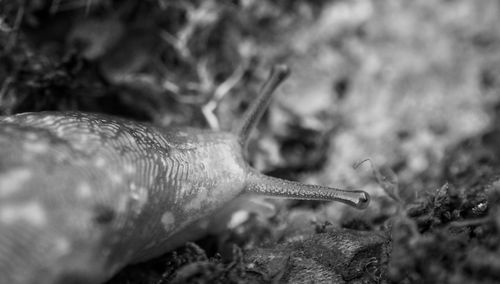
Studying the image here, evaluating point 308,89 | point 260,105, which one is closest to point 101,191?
point 260,105

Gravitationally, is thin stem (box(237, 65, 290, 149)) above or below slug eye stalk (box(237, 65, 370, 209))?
above

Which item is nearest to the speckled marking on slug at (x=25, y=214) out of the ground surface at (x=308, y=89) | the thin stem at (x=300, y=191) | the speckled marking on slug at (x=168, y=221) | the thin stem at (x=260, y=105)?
the speckled marking on slug at (x=168, y=221)

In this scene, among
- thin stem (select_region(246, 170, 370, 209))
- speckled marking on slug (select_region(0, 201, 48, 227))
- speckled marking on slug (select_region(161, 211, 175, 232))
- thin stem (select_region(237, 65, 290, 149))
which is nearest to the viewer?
speckled marking on slug (select_region(0, 201, 48, 227))

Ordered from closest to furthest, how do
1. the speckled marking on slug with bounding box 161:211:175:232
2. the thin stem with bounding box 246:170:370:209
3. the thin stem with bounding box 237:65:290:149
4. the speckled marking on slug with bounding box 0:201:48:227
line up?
the speckled marking on slug with bounding box 0:201:48:227 < the speckled marking on slug with bounding box 161:211:175:232 < the thin stem with bounding box 246:170:370:209 < the thin stem with bounding box 237:65:290:149

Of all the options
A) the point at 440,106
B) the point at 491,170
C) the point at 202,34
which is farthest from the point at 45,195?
the point at 440,106

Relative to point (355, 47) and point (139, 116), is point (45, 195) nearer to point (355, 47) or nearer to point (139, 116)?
point (139, 116)

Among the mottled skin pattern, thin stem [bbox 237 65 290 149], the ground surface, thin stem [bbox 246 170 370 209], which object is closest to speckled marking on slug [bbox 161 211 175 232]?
the mottled skin pattern

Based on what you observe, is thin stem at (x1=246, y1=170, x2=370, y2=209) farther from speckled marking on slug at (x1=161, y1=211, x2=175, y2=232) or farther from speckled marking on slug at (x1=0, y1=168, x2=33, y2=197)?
speckled marking on slug at (x1=0, y1=168, x2=33, y2=197)

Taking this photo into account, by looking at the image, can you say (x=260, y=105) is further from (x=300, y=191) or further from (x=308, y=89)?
(x=308, y=89)
